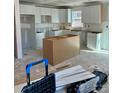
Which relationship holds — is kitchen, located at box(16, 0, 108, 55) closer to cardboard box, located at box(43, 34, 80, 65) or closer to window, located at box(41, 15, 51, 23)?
window, located at box(41, 15, 51, 23)

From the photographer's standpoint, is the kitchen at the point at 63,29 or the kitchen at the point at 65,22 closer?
the kitchen at the point at 63,29

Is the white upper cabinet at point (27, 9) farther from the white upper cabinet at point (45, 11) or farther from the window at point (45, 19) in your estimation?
the window at point (45, 19)

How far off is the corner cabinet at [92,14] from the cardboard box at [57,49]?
229cm

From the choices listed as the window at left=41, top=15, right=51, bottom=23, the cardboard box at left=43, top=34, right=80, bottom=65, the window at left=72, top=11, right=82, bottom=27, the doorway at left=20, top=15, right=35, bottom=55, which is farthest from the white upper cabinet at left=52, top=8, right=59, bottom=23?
the cardboard box at left=43, top=34, right=80, bottom=65

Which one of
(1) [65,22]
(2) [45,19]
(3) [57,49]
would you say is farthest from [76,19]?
(3) [57,49]

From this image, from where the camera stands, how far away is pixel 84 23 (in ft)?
29.4

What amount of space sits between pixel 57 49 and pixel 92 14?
11.9 ft

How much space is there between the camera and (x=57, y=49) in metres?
5.34

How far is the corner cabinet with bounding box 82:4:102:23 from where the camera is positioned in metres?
7.78

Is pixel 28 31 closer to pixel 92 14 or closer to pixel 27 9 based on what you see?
pixel 27 9

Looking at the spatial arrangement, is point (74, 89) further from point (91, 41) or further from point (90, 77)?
point (91, 41)

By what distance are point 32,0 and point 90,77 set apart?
17.0ft

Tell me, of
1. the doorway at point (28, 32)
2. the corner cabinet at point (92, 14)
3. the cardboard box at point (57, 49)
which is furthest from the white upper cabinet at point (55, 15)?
the cardboard box at point (57, 49)

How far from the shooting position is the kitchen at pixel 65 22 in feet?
25.4
